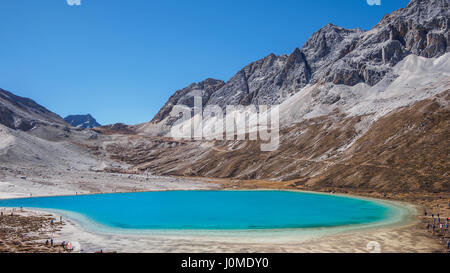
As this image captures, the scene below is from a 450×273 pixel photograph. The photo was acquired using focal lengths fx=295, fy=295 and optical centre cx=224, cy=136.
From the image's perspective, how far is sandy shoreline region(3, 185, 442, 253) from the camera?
2783cm

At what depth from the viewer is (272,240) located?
31.7m

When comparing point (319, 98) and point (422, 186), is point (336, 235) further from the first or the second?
point (319, 98)

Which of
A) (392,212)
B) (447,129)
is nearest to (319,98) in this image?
(447,129)

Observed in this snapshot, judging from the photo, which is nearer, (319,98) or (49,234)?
(49,234)

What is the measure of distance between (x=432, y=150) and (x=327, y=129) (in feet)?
154

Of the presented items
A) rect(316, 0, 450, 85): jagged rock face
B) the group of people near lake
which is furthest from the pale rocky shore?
rect(316, 0, 450, 85): jagged rock face

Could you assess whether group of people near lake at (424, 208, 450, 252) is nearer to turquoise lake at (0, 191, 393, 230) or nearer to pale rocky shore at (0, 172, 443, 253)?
pale rocky shore at (0, 172, 443, 253)

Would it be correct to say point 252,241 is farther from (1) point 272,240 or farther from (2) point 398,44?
(2) point 398,44

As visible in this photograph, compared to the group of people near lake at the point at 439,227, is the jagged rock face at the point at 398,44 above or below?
above

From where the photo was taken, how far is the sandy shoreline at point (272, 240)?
2783 centimetres

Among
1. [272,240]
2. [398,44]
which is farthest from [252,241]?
[398,44]

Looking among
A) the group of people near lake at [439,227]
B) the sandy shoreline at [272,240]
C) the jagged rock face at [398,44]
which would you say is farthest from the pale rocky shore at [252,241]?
the jagged rock face at [398,44]

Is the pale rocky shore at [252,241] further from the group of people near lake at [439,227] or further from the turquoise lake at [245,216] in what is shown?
the turquoise lake at [245,216]
